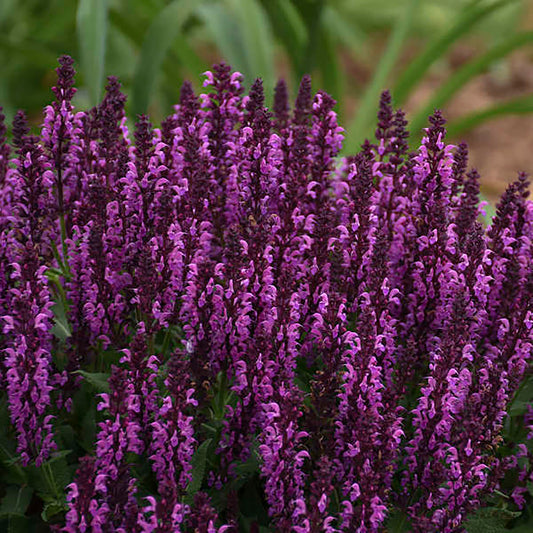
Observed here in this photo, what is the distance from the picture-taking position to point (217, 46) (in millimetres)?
6812

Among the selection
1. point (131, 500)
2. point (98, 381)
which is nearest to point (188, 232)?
point (98, 381)

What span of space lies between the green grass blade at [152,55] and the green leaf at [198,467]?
3626mm

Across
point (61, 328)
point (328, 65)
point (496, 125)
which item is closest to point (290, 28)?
point (328, 65)

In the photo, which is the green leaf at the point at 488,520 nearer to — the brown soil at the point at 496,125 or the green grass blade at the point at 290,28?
the green grass blade at the point at 290,28

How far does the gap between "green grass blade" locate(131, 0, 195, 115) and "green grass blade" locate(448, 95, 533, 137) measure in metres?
2.20

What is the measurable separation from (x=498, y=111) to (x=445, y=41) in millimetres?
657

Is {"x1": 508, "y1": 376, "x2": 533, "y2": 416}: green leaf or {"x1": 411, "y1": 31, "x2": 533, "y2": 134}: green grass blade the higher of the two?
{"x1": 411, "y1": 31, "x2": 533, "y2": 134}: green grass blade

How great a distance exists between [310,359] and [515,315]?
56 centimetres

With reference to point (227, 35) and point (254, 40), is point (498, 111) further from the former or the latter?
point (227, 35)

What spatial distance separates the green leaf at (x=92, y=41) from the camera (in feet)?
15.1

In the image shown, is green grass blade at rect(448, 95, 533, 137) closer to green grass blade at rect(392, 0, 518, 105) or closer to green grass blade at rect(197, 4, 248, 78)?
green grass blade at rect(392, 0, 518, 105)

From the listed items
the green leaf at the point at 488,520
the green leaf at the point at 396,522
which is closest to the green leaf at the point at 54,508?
the green leaf at the point at 396,522

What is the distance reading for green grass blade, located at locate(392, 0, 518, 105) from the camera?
5.83m

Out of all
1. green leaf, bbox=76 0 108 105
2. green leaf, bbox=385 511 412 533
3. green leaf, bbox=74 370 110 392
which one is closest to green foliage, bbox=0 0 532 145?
green leaf, bbox=76 0 108 105
